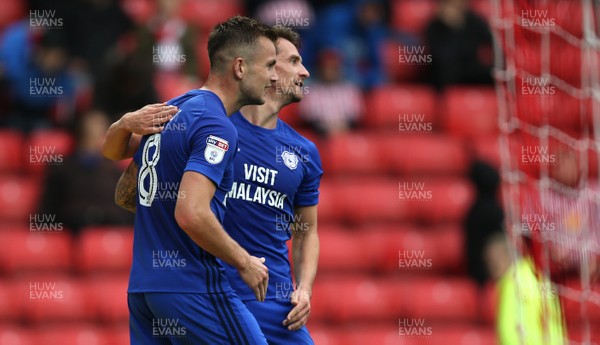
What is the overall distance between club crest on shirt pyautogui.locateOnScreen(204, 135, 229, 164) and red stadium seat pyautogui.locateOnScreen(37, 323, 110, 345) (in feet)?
17.7

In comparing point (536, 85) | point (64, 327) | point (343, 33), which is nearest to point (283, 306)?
point (536, 85)

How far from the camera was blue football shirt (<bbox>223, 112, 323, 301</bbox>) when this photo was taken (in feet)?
20.6

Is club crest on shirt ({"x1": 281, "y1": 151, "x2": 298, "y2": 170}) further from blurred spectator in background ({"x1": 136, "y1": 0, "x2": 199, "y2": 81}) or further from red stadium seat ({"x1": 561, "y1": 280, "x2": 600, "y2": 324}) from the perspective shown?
blurred spectator in background ({"x1": 136, "y1": 0, "x2": 199, "y2": 81})

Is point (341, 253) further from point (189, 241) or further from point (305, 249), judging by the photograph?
point (189, 241)

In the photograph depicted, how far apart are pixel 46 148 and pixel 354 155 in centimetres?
322

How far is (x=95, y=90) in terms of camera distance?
11.6 meters

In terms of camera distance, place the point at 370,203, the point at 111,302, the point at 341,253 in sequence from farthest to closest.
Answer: the point at 370,203, the point at 341,253, the point at 111,302

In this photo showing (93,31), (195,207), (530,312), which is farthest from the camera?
(93,31)

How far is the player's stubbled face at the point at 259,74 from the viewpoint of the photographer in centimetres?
558

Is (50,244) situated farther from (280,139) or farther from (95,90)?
(280,139)

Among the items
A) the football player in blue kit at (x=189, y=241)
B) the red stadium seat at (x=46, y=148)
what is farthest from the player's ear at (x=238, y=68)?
the red stadium seat at (x=46, y=148)

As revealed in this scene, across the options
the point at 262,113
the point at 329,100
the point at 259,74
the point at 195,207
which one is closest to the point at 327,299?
the point at 329,100

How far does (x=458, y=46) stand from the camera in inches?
511

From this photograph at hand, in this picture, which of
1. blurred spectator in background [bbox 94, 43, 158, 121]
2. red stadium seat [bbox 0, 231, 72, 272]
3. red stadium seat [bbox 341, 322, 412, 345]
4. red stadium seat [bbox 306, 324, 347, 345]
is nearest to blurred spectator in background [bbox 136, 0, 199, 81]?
blurred spectator in background [bbox 94, 43, 158, 121]
